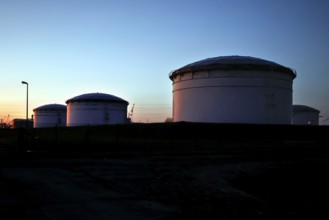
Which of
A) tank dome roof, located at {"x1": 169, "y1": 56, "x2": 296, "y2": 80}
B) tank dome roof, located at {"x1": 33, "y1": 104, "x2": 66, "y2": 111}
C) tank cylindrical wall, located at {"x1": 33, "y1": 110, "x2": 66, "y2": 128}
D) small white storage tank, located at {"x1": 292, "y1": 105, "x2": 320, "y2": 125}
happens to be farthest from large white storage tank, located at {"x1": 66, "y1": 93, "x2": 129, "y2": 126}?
small white storage tank, located at {"x1": 292, "y1": 105, "x2": 320, "y2": 125}

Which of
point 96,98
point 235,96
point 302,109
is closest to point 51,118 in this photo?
point 96,98

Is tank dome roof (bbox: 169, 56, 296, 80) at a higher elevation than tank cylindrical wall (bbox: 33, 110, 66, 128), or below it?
higher

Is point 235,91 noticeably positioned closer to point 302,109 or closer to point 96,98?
point 96,98

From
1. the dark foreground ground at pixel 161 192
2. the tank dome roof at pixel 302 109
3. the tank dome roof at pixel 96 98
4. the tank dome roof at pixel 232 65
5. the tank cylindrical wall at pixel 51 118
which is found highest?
the tank dome roof at pixel 232 65

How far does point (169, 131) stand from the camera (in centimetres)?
3522

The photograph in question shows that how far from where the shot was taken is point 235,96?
1511 inches

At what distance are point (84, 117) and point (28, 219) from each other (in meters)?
58.0

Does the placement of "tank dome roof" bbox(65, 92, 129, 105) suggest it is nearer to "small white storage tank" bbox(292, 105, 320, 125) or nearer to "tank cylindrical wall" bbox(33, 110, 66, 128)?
"tank cylindrical wall" bbox(33, 110, 66, 128)

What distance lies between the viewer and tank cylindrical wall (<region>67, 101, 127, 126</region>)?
63.5 m

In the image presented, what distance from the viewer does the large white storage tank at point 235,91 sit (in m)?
38.4

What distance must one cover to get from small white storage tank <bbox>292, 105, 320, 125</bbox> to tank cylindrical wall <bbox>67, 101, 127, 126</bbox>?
36.5 m

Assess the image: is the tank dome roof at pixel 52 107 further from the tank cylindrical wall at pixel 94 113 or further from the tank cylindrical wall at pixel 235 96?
the tank cylindrical wall at pixel 235 96

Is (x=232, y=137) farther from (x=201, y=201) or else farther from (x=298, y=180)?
(x=201, y=201)

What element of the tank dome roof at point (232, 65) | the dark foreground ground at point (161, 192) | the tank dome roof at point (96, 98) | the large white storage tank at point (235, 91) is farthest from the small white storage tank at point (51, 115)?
the dark foreground ground at point (161, 192)
